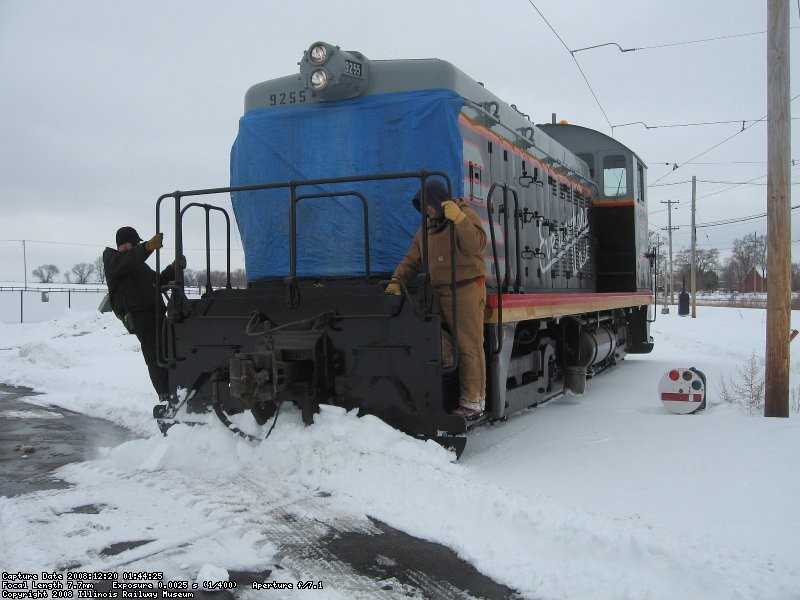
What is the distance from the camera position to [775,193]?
686 centimetres

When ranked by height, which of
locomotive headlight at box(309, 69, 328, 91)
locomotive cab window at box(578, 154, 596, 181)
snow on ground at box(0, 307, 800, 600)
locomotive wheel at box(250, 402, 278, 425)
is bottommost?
snow on ground at box(0, 307, 800, 600)

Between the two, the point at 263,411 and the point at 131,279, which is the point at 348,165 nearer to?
the point at 263,411

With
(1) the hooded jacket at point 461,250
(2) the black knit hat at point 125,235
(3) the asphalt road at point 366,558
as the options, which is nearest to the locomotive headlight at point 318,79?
(1) the hooded jacket at point 461,250

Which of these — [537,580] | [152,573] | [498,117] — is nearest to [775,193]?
[498,117]

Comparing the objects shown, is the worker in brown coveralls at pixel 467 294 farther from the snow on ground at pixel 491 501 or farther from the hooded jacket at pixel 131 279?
the hooded jacket at pixel 131 279

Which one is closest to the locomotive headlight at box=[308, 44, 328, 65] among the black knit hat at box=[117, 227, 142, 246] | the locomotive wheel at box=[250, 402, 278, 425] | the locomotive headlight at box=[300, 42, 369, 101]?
the locomotive headlight at box=[300, 42, 369, 101]

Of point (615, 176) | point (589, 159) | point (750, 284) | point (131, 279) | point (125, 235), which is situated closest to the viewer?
point (131, 279)

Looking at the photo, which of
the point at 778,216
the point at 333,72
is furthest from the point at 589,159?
the point at 333,72

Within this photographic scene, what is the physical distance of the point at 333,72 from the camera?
5523mm

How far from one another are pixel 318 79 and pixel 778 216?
4854mm

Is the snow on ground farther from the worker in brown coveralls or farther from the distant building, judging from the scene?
the distant building

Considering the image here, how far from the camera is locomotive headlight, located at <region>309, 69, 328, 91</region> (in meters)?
5.54

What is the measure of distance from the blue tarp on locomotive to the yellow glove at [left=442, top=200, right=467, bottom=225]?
36.7 inches

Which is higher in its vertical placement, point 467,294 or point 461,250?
point 461,250
